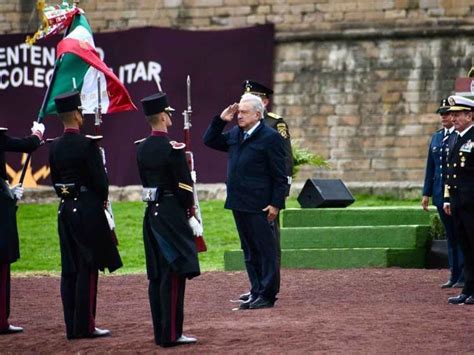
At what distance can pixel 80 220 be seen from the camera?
12.3m

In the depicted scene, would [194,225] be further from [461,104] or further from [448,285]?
[448,285]

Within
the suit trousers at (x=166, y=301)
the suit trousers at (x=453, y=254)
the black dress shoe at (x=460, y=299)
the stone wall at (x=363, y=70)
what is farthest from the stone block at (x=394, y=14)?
the suit trousers at (x=166, y=301)

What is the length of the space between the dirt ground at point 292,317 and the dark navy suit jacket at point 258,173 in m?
0.93

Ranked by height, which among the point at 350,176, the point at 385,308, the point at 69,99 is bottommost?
the point at 350,176

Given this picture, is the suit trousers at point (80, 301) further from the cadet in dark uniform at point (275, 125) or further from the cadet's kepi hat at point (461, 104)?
the cadet's kepi hat at point (461, 104)

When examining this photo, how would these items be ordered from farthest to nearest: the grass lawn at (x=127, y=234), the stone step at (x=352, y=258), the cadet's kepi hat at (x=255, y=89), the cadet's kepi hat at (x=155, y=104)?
1. the grass lawn at (x=127, y=234)
2. the stone step at (x=352, y=258)
3. the cadet's kepi hat at (x=255, y=89)
4. the cadet's kepi hat at (x=155, y=104)

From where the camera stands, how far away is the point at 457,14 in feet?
94.2

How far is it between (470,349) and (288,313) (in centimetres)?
253

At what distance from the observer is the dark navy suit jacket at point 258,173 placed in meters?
13.7

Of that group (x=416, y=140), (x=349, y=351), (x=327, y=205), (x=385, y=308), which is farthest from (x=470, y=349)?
(x=416, y=140)

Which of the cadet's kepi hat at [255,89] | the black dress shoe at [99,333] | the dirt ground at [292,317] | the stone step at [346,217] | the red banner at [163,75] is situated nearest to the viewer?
the dirt ground at [292,317]

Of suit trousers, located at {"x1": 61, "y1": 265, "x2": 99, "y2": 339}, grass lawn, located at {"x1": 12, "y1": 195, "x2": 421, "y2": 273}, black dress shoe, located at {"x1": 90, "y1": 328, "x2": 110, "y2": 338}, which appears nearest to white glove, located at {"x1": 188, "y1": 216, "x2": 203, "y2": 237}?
suit trousers, located at {"x1": 61, "y1": 265, "x2": 99, "y2": 339}

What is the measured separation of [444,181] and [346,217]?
3.48 meters

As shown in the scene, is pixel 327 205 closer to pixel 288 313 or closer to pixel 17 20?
pixel 288 313
